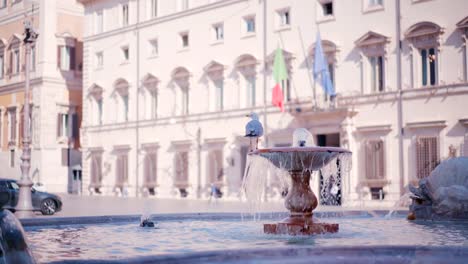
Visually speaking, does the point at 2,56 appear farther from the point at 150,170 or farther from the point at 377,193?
the point at 377,193

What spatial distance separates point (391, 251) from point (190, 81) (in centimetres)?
3038

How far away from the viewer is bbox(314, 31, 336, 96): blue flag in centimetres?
2869

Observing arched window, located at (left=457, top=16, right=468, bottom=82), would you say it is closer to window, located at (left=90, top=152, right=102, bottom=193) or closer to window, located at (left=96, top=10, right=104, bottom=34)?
window, located at (left=90, top=152, right=102, bottom=193)

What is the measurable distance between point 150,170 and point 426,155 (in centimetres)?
1699

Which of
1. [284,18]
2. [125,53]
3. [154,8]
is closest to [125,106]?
[125,53]

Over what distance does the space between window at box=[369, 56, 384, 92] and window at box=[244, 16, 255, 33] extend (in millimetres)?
7197

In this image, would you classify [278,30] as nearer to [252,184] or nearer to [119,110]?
[119,110]

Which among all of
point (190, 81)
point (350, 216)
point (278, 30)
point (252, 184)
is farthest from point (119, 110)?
point (252, 184)

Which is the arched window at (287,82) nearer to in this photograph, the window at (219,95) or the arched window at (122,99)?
the window at (219,95)

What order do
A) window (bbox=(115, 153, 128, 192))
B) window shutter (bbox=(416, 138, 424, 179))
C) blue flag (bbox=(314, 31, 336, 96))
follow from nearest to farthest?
window shutter (bbox=(416, 138, 424, 179)) → blue flag (bbox=(314, 31, 336, 96)) → window (bbox=(115, 153, 128, 192))

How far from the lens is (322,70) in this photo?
28844mm

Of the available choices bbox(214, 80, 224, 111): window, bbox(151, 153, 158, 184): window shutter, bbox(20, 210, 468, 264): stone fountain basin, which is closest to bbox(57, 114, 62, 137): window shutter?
bbox(151, 153, 158, 184): window shutter

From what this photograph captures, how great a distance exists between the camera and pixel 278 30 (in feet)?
105

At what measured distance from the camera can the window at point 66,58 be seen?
47.4m
